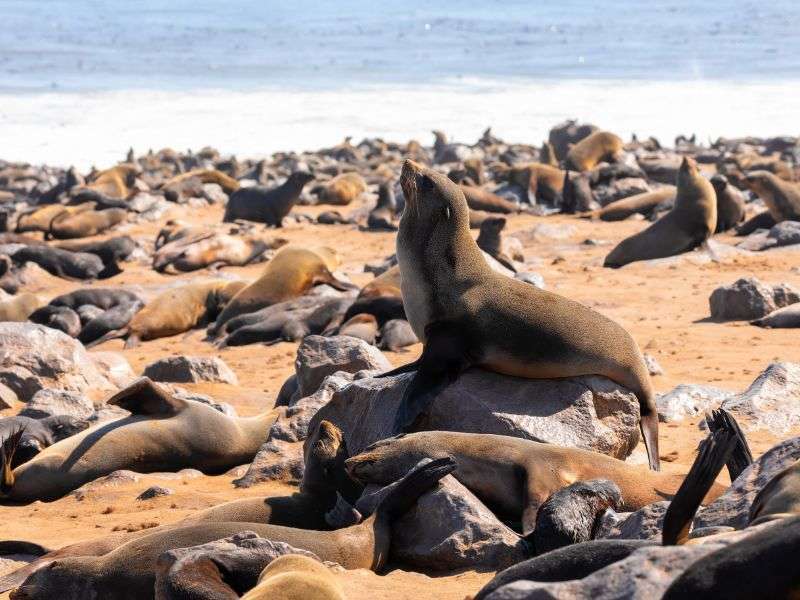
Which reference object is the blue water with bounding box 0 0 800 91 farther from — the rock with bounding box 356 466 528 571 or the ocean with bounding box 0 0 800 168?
the rock with bounding box 356 466 528 571

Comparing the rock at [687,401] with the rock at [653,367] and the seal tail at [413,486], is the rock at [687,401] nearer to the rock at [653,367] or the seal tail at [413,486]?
the rock at [653,367]

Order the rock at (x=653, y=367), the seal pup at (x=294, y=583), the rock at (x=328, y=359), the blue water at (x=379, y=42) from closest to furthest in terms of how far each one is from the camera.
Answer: the seal pup at (x=294, y=583), the rock at (x=328, y=359), the rock at (x=653, y=367), the blue water at (x=379, y=42)

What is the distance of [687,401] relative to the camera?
21.5 ft

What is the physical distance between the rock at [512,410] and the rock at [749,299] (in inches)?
164

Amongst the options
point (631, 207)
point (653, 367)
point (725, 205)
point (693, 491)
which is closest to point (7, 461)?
point (693, 491)

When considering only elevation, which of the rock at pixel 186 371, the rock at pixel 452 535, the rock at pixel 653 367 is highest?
the rock at pixel 452 535

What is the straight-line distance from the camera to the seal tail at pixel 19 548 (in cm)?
461

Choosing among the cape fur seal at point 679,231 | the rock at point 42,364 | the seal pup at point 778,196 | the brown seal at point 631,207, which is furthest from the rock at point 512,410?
the brown seal at point 631,207

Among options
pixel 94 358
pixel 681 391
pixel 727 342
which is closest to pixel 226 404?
pixel 94 358

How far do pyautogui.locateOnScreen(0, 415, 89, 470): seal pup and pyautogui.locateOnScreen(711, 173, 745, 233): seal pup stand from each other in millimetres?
9738

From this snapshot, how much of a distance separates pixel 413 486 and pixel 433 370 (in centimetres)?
98

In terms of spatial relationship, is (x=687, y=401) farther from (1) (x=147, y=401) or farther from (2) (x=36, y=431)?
(2) (x=36, y=431)

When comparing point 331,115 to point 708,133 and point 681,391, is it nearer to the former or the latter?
point 708,133

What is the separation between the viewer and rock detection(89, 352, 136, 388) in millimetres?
8625
